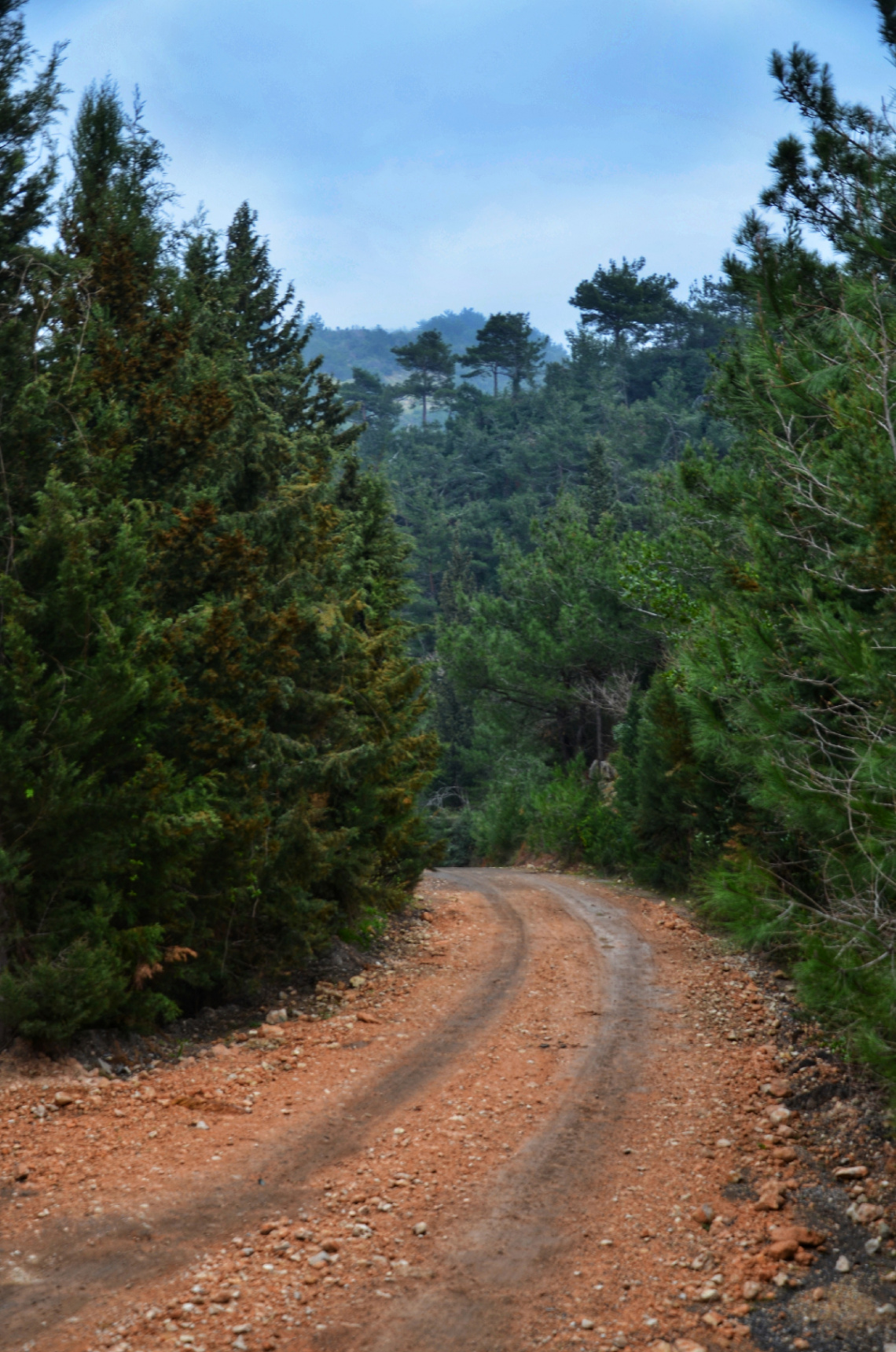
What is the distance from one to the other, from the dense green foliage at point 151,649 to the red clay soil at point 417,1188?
119 centimetres

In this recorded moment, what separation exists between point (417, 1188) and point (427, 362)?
8059 cm

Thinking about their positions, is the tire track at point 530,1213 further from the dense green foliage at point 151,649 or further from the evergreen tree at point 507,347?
the evergreen tree at point 507,347

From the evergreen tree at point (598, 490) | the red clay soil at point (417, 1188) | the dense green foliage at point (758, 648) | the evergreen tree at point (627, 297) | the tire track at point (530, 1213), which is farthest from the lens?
the evergreen tree at point (627, 297)

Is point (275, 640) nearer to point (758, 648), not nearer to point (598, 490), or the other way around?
point (758, 648)

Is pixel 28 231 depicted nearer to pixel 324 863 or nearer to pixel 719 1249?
pixel 324 863

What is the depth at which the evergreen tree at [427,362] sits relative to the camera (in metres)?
80.1

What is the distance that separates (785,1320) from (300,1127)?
3.63 m

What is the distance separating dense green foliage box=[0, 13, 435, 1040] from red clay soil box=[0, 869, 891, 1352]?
1.19m

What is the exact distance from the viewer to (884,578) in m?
5.45

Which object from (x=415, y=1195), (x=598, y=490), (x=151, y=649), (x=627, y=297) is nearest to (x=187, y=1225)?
(x=415, y=1195)

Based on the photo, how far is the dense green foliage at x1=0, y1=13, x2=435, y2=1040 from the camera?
324 inches

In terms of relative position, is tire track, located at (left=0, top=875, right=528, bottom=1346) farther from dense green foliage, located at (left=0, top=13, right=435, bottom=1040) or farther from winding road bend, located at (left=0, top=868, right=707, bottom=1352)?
dense green foliage, located at (left=0, top=13, right=435, bottom=1040)

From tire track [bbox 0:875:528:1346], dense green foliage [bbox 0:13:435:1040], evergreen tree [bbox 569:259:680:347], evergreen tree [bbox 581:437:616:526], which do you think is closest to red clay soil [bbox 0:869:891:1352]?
tire track [bbox 0:875:528:1346]

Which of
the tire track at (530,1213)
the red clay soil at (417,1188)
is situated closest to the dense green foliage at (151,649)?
the red clay soil at (417,1188)
